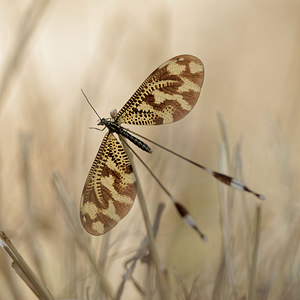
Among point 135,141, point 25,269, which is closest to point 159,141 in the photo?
Result: point 135,141

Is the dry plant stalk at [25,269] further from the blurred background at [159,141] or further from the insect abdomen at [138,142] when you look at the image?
the insect abdomen at [138,142]

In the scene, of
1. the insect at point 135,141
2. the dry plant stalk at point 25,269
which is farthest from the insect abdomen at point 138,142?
the dry plant stalk at point 25,269

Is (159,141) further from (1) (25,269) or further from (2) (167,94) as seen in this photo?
(1) (25,269)

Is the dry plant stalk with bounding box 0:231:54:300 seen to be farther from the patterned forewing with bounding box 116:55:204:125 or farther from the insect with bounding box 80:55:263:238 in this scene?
the patterned forewing with bounding box 116:55:204:125

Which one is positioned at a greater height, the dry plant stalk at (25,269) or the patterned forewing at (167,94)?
the patterned forewing at (167,94)

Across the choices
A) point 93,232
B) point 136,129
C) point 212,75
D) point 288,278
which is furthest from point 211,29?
point 93,232

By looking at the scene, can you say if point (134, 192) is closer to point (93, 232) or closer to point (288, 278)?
point (93, 232)

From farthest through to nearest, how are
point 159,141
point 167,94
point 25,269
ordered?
point 159,141 < point 167,94 < point 25,269
